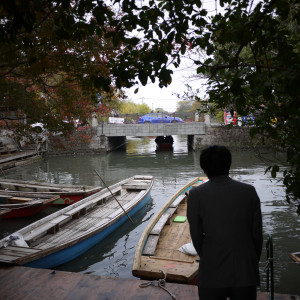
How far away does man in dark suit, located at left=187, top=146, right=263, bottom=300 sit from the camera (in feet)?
6.70

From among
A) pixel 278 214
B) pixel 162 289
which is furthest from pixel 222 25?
pixel 278 214

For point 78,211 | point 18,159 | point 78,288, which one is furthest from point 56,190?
point 18,159

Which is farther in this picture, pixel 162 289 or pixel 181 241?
pixel 181 241

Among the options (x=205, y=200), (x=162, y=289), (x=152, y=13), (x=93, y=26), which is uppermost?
(x=152, y=13)

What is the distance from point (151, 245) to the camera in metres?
5.65

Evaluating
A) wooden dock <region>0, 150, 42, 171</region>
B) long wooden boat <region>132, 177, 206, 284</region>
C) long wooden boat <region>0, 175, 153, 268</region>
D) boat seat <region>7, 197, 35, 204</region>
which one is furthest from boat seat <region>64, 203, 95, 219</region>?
wooden dock <region>0, 150, 42, 171</region>

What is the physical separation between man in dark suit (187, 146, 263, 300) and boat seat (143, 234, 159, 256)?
3332mm

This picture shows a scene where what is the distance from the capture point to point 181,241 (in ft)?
19.9

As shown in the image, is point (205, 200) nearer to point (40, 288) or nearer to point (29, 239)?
point (40, 288)

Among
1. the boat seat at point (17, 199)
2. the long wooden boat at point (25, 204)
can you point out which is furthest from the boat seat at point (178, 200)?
the boat seat at point (17, 199)

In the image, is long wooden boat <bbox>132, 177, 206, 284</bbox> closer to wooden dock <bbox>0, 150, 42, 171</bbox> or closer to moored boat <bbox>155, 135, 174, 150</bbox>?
wooden dock <bbox>0, 150, 42, 171</bbox>

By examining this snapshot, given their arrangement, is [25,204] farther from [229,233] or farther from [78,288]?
[229,233]

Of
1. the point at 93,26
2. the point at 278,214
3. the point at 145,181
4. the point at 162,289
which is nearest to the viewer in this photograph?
the point at 93,26

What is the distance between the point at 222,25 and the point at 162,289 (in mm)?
3175
